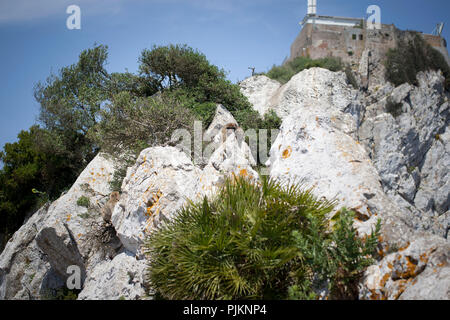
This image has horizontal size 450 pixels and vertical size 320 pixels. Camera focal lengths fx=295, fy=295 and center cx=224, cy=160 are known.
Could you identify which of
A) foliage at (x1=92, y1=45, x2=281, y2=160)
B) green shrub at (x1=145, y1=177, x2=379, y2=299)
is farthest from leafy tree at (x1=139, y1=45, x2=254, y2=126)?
green shrub at (x1=145, y1=177, x2=379, y2=299)

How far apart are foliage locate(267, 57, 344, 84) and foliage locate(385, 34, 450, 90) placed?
15.5ft

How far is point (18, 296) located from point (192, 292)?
35.5ft

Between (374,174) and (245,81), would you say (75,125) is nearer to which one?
(245,81)

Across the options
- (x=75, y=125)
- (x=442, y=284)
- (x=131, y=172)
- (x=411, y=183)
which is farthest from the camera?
(x=411, y=183)

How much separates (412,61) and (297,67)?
32.6 feet

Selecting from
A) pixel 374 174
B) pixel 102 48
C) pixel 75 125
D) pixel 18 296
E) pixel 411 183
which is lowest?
pixel 18 296

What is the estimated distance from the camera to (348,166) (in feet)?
17.7

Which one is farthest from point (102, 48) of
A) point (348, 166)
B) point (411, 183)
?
point (411, 183)

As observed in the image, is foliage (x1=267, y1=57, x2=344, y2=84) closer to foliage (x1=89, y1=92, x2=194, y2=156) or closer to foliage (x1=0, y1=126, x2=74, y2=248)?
foliage (x1=89, y1=92, x2=194, y2=156)

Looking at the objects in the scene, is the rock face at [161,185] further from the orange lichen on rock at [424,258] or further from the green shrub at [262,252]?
the orange lichen on rock at [424,258]

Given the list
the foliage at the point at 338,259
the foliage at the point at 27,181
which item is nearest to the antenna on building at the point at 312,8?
the foliage at the point at 27,181

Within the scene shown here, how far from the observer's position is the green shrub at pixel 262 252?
3838 millimetres

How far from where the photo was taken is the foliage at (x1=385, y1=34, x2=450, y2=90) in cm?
2391

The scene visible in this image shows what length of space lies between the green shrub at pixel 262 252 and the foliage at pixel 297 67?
16844 millimetres
